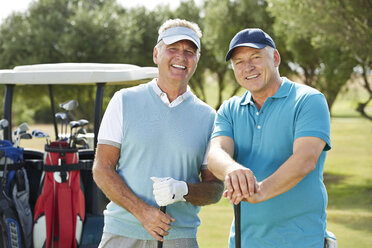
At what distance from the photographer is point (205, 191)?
2.34 metres

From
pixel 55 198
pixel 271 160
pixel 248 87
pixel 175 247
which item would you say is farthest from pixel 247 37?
pixel 55 198

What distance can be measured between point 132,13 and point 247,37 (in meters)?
→ 19.5

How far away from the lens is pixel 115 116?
2332mm

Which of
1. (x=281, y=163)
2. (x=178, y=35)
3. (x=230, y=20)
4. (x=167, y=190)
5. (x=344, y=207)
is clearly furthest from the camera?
(x=230, y=20)

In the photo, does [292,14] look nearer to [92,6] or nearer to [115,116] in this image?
[115,116]

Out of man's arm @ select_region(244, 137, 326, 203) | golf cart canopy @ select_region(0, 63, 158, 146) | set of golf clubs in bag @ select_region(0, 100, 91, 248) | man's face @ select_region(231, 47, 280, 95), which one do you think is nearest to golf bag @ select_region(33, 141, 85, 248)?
set of golf clubs in bag @ select_region(0, 100, 91, 248)

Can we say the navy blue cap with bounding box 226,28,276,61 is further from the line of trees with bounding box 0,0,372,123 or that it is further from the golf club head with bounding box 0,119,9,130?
the line of trees with bounding box 0,0,372,123

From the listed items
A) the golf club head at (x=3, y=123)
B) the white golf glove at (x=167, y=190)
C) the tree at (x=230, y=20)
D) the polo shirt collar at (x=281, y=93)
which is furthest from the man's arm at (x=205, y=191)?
the tree at (x=230, y=20)

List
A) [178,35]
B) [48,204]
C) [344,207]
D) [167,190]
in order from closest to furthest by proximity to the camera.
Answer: [167,190] < [178,35] < [48,204] < [344,207]

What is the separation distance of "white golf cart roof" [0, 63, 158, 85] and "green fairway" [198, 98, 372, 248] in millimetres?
2626

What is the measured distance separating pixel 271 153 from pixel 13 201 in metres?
2.44

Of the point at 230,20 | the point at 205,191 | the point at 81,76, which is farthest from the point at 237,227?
the point at 230,20

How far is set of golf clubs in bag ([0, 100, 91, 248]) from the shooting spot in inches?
A: 149

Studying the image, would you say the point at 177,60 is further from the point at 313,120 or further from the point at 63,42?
the point at 63,42
